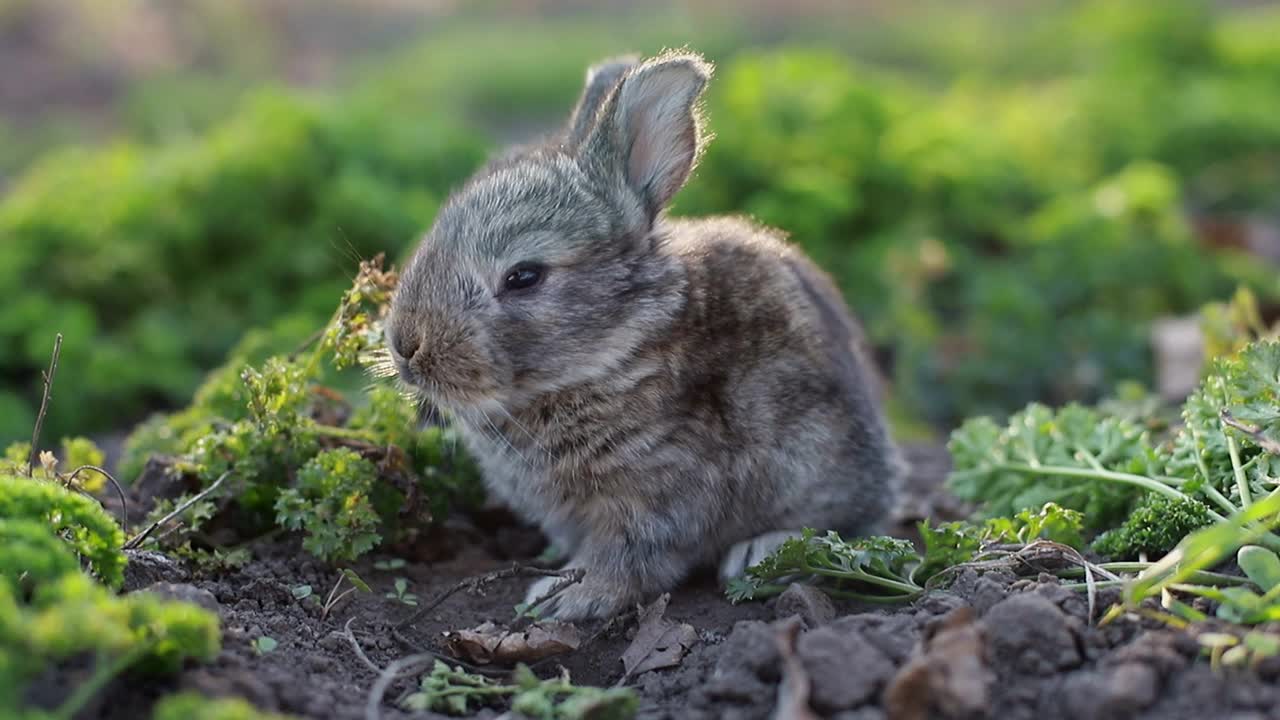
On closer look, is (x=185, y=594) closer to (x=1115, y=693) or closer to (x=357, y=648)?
(x=357, y=648)

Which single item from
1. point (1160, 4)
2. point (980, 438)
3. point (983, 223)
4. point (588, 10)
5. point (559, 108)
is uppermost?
point (588, 10)

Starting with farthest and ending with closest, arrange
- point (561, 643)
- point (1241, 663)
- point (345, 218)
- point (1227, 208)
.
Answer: point (1227, 208)
point (345, 218)
point (561, 643)
point (1241, 663)

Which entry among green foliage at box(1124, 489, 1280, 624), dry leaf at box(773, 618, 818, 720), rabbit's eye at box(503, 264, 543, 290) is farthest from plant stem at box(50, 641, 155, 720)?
green foliage at box(1124, 489, 1280, 624)

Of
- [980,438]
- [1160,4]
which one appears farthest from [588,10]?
[980,438]

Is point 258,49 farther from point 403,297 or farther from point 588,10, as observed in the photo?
point 403,297

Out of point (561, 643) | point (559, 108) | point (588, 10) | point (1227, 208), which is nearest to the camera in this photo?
point (561, 643)

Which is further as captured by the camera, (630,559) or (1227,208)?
(1227,208)

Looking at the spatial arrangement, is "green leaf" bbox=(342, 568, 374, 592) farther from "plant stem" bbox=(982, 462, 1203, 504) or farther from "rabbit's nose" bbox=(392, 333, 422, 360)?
"plant stem" bbox=(982, 462, 1203, 504)

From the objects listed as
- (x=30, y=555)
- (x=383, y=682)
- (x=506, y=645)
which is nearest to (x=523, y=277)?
(x=506, y=645)
